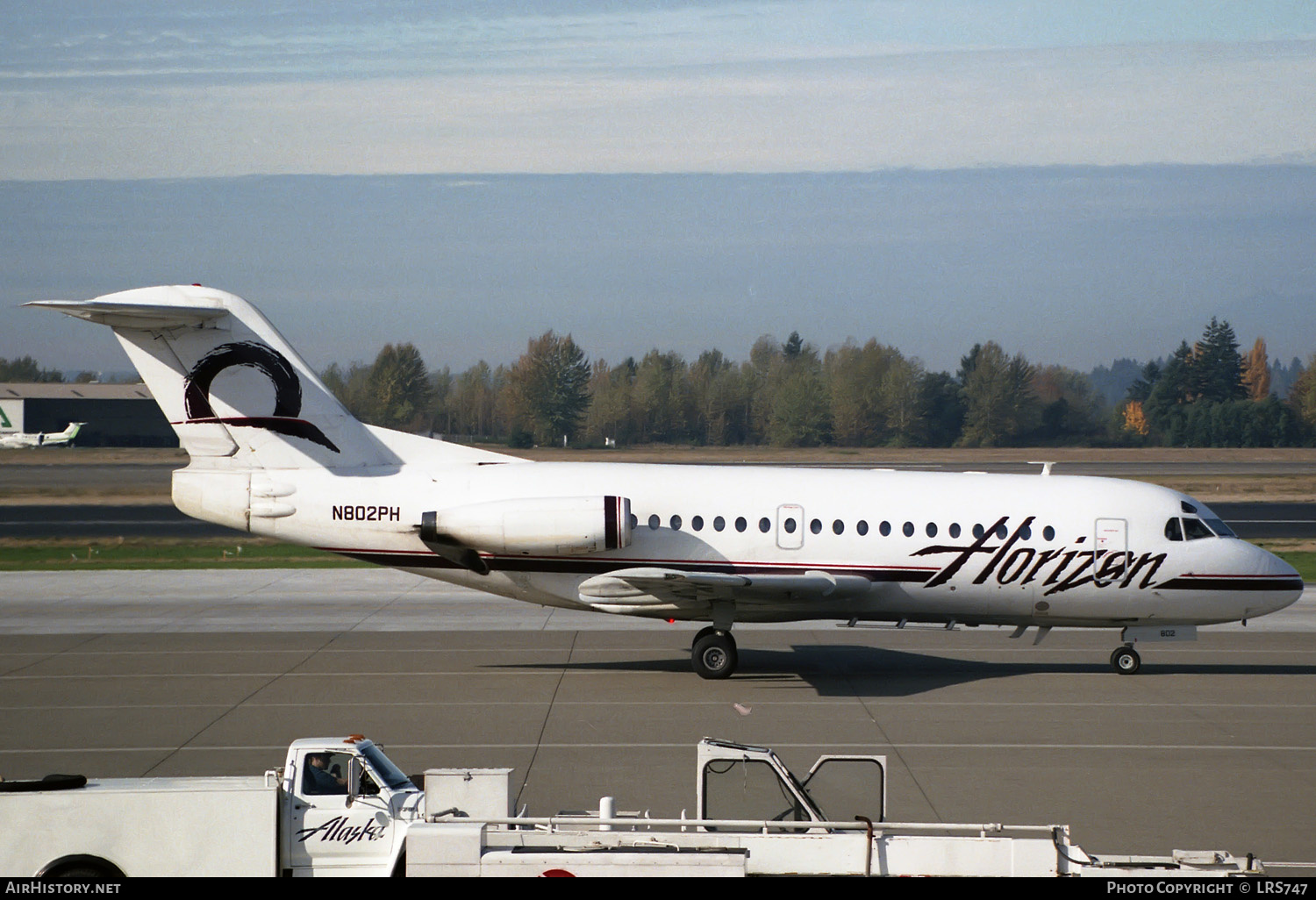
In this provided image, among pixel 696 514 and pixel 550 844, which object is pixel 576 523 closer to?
pixel 696 514

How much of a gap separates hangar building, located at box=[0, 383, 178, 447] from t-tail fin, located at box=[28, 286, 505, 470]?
8449cm

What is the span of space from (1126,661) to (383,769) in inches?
555

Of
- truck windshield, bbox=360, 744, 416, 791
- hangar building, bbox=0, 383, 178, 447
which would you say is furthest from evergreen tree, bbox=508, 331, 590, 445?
truck windshield, bbox=360, 744, 416, 791

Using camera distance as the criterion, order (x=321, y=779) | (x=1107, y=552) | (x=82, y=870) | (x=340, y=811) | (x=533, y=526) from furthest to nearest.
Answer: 1. (x=1107, y=552)
2. (x=533, y=526)
3. (x=321, y=779)
4. (x=340, y=811)
5. (x=82, y=870)

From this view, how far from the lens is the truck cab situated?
9094 mm

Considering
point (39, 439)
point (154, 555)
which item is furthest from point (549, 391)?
point (154, 555)

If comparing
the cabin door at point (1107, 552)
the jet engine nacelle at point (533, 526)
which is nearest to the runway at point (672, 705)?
the cabin door at point (1107, 552)

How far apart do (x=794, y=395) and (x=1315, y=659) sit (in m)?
78.1

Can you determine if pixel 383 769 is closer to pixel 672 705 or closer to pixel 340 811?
pixel 340 811

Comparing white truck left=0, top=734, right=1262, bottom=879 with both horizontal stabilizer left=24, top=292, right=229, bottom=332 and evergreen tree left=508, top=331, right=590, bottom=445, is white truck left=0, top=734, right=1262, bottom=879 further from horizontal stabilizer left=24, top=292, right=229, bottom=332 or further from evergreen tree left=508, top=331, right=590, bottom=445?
evergreen tree left=508, top=331, right=590, bottom=445

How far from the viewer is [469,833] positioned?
782 cm

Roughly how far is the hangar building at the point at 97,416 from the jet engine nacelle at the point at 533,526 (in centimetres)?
8670

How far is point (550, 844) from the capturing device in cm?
809

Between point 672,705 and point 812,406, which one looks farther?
point 812,406
